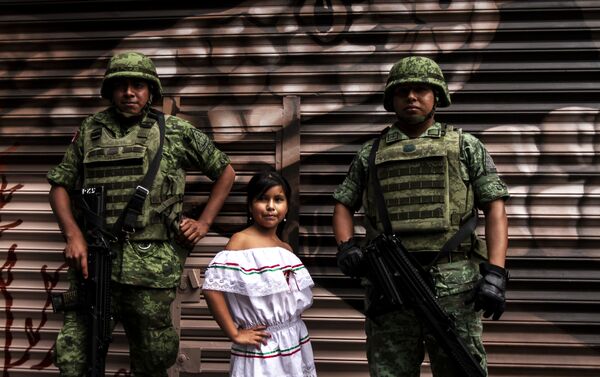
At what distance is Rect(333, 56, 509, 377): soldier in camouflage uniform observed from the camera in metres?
2.85

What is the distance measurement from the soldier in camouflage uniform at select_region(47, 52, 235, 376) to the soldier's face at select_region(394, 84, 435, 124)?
1141 millimetres

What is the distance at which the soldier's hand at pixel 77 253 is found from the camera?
316 centimetres

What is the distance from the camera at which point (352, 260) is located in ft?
9.39

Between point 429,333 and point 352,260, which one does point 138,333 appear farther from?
point 429,333

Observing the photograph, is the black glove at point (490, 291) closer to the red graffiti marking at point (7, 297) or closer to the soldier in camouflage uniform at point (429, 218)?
the soldier in camouflage uniform at point (429, 218)

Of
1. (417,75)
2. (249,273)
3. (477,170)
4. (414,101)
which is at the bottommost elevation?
(249,273)

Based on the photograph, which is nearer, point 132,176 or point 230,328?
point 230,328

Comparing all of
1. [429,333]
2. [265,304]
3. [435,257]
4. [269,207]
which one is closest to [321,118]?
[269,207]

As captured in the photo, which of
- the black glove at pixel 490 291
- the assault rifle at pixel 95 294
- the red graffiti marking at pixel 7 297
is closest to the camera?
the black glove at pixel 490 291

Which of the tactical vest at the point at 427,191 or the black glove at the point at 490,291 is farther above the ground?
the tactical vest at the point at 427,191

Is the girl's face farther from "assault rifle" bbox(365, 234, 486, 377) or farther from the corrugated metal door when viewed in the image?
the corrugated metal door

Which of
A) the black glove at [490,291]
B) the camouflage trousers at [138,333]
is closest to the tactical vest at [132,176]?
the camouflage trousers at [138,333]

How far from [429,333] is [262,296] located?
778mm

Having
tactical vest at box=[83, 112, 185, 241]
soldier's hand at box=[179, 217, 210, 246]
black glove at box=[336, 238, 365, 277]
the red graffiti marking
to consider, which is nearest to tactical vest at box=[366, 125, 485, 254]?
black glove at box=[336, 238, 365, 277]
